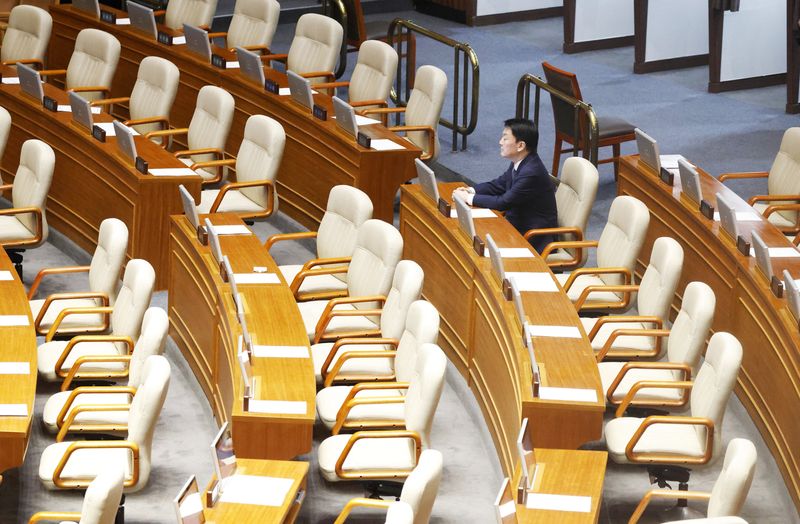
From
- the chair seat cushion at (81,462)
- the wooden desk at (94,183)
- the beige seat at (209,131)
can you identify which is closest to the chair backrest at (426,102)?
the beige seat at (209,131)

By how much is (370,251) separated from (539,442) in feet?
5.91

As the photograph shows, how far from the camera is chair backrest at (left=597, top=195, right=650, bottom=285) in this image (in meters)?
7.21

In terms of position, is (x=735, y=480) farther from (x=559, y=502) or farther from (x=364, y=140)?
(x=364, y=140)

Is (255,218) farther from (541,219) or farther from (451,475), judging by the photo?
(451,475)

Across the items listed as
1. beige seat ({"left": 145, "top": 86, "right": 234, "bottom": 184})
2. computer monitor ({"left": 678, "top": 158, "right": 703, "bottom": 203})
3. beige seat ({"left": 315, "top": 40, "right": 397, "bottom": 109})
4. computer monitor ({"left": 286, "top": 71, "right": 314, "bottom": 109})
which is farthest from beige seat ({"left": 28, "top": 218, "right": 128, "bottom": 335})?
computer monitor ({"left": 678, "top": 158, "right": 703, "bottom": 203})

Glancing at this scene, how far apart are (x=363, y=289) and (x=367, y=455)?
142 centimetres

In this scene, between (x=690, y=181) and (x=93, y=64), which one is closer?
(x=690, y=181)

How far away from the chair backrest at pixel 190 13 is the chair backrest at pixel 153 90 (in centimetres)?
180

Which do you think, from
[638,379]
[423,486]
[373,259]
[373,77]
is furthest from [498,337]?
[373,77]

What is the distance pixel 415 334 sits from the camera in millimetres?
6293

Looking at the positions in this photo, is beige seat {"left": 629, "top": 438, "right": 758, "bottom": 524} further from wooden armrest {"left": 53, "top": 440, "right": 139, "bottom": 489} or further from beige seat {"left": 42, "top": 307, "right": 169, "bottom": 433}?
beige seat {"left": 42, "top": 307, "right": 169, "bottom": 433}

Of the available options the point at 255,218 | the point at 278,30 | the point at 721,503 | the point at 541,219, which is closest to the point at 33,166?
the point at 255,218

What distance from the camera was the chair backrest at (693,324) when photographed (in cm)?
621

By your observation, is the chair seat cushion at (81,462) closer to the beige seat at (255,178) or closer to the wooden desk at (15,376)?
the wooden desk at (15,376)
